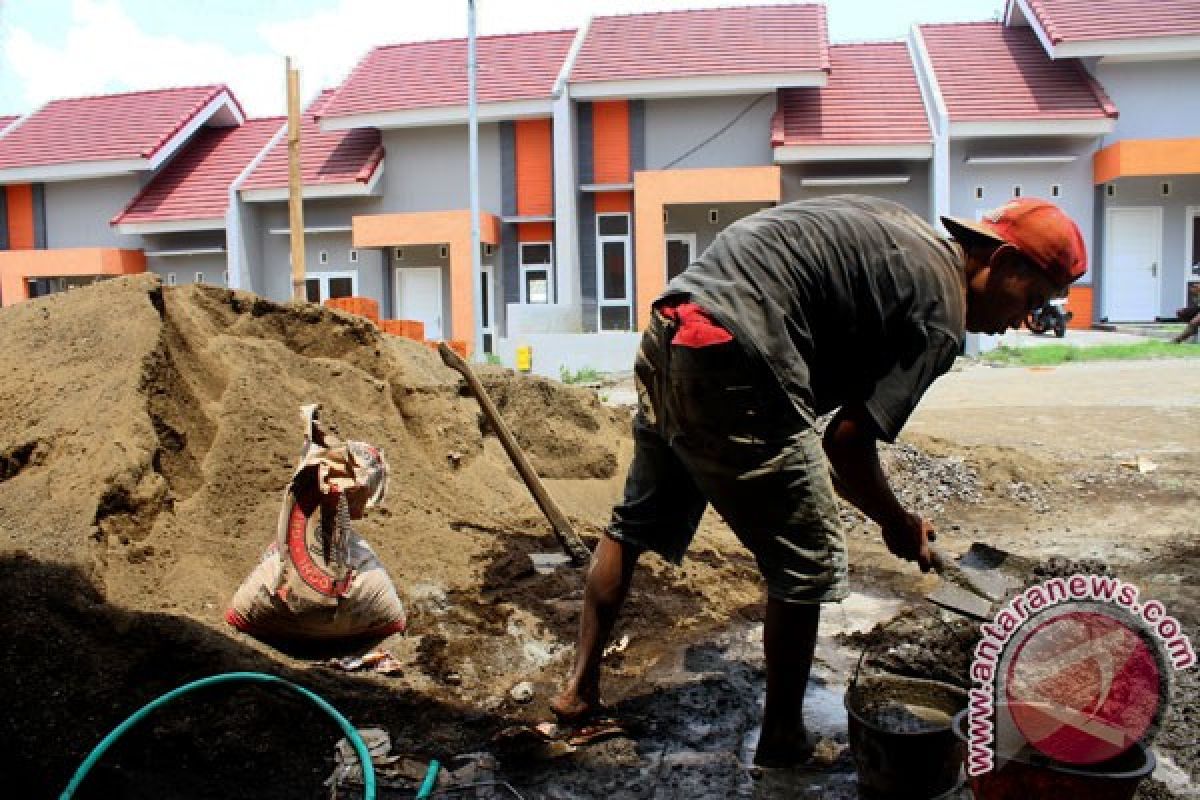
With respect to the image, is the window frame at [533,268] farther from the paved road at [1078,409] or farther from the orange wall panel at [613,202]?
the paved road at [1078,409]

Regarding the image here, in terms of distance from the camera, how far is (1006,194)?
58.0 ft

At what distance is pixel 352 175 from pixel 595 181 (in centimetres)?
495

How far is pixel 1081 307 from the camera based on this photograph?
17891 millimetres

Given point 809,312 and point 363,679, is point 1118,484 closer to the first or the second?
point 809,312

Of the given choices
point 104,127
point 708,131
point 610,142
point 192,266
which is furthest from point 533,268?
point 104,127

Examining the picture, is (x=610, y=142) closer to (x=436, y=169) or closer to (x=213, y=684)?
(x=436, y=169)

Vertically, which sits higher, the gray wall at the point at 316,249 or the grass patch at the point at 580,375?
the gray wall at the point at 316,249

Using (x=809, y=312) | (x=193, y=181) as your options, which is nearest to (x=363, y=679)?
(x=809, y=312)

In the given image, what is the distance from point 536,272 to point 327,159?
5.21 m

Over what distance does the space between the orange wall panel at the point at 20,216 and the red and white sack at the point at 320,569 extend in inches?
917

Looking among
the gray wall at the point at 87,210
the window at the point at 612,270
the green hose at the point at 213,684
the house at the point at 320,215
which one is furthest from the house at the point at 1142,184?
the gray wall at the point at 87,210

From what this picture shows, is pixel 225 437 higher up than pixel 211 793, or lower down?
higher up

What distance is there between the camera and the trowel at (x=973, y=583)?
2.53 meters

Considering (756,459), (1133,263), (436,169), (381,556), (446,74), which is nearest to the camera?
(756,459)
